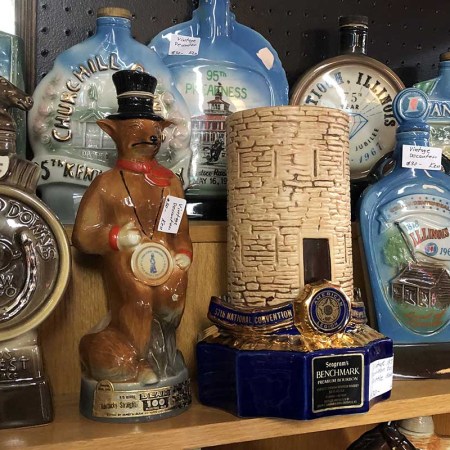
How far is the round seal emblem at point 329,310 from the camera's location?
37.4 inches

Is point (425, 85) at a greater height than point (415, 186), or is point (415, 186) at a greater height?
point (425, 85)

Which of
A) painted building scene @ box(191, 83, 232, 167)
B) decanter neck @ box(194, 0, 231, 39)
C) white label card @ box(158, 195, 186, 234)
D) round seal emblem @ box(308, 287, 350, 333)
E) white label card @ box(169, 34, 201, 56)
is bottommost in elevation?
round seal emblem @ box(308, 287, 350, 333)

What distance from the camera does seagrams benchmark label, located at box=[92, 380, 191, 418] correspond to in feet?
3.06

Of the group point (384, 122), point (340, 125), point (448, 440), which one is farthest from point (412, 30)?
point (448, 440)

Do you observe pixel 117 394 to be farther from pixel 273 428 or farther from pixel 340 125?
pixel 340 125

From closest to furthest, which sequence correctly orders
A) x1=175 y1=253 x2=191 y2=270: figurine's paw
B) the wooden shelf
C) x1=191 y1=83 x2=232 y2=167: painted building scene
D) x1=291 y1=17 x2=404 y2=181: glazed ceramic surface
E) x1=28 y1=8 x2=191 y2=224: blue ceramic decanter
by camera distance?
the wooden shelf < x1=175 y1=253 x2=191 y2=270: figurine's paw < x1=28 y1=8 x2=191 y2=224: blue ceramic decanter < x1=191 y1=83 x2=232 y2=167: painted building scene < x1=291 y1=17 x2=404 y2=181: glazed ceramic surface

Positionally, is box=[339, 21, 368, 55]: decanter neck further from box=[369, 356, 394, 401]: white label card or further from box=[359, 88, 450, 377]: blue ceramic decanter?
box=[369, 356, 394, 401]: white label card

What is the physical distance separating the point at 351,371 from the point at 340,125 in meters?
0.36

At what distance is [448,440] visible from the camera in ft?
4.00

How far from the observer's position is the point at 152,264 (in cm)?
96

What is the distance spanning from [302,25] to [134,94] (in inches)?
26.1

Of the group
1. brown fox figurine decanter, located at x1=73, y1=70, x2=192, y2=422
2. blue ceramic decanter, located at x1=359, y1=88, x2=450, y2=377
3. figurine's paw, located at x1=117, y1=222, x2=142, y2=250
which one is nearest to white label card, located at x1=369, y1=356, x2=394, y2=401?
blue ceramic decanter, located at x1=359, y1=88, x2=450, y2=377

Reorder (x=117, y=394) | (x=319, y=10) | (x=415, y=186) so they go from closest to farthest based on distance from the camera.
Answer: (x=117, y=394), (x=415, y=186), (x=319, y=10)

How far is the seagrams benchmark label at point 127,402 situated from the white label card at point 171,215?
228 mm
